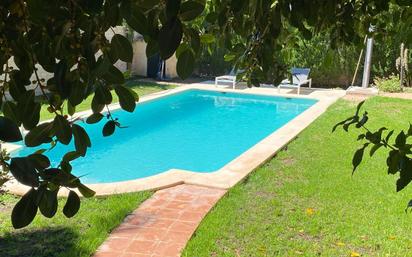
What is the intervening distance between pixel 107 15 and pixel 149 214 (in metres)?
4.42

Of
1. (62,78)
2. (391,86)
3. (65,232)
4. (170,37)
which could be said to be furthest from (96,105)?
(391,86)

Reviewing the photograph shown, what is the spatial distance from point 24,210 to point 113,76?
276 mm

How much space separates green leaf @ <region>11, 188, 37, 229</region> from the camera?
725 mm

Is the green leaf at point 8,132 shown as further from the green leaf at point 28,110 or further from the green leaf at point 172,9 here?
the green leaf at point 172,9

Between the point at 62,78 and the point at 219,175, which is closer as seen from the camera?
the point at 62,78

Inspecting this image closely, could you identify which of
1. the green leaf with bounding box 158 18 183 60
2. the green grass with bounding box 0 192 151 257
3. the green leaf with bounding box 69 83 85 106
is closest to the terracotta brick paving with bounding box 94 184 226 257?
the green grass with bounding box 0 192 151 257

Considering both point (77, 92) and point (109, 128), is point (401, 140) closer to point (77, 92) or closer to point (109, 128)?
point (109, 128)

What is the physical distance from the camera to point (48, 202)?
2.55 feet

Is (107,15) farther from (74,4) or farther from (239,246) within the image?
(239,246)

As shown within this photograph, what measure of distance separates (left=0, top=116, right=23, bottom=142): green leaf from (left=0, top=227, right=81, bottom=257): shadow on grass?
12.0 ft

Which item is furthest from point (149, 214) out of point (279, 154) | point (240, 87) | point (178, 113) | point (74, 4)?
point (240, 87)

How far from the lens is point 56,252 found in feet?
13.6

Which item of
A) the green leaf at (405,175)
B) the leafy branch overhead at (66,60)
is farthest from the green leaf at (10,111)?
the green leaf at (405,175)

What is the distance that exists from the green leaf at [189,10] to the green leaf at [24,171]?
33 centimetres
